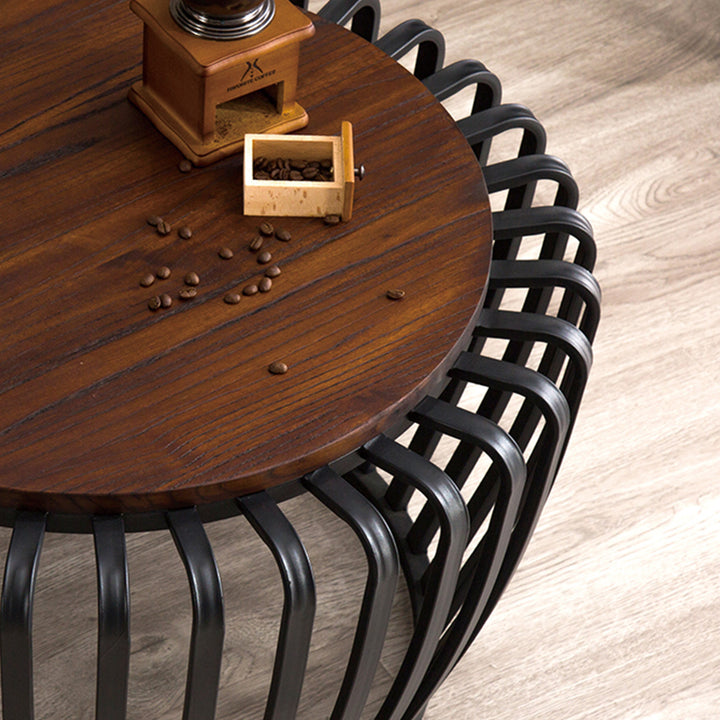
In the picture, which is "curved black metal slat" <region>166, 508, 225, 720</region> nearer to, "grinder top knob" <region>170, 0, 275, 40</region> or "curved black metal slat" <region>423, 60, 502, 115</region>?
"grinder top knob" <region>170, 0, 275, 40</region>

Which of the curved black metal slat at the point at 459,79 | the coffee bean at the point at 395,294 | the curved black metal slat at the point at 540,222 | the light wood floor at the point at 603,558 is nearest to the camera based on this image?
the coffee bean at the point at 395,294

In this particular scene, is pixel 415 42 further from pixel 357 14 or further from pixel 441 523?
pixel 441 523

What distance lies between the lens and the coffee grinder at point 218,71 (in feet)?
4.17

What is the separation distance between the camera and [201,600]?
3.40 feet

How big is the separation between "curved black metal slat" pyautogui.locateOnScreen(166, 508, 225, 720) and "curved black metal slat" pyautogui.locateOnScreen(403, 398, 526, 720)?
0.25 meters

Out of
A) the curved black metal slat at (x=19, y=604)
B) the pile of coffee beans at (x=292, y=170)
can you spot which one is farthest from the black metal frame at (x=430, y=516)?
the pile of coffee beans at (x=292, y=170)

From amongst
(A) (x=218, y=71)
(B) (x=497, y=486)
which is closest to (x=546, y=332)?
(B) (x=497, y=486)

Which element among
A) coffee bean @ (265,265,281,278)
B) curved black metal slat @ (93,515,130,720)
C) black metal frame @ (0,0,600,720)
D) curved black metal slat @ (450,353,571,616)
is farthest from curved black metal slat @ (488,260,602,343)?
curved black metal slat @ (93,515,130,720)

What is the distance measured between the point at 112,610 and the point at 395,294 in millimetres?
431

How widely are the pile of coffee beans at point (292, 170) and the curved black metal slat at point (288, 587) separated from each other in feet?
1.25

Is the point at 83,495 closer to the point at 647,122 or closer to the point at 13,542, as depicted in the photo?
the point at 13,542

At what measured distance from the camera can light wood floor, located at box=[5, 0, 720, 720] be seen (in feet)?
5.41

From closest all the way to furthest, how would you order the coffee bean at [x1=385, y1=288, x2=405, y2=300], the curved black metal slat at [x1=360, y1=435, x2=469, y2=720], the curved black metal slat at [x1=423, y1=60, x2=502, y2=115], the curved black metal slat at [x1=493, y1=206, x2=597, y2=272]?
1. the curved black metal slat at [x1=360, y1=435, x2=469, y2=720]
2. the coffee bean at [x1=385, y1=288, x2=405, y2=300]
3. the curved black metal slat at [x1=493, y1=206, x2=597, y2=272]
4. the curved black metal slat at [x1=423, y1=60, x2=502, y2=115]

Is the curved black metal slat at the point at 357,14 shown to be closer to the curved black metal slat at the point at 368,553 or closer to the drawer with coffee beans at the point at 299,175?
the drawer with coffee beans at the point at 299,175
